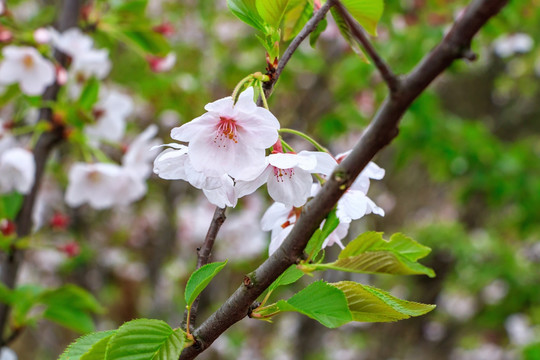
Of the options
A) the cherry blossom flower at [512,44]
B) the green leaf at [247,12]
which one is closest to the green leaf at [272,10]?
the green leaf at [247,12]

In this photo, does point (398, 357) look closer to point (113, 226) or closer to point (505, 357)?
point (505, 357)

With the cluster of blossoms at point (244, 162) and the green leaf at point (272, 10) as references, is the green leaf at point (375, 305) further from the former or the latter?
the green leaf at point (272, 10)

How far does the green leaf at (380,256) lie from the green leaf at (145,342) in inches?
5.9

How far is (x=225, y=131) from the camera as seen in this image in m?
0.55

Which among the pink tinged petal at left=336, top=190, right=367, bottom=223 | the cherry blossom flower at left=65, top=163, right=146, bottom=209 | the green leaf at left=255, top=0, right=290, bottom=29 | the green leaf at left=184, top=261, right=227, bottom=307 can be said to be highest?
the green leaf at left=255, top=0, right=290, bottom=29

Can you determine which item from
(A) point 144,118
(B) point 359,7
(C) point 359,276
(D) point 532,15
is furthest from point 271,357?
(B) point 359,7

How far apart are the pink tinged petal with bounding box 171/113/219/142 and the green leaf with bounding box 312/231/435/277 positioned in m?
0.20

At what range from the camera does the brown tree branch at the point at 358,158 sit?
0.35 metres

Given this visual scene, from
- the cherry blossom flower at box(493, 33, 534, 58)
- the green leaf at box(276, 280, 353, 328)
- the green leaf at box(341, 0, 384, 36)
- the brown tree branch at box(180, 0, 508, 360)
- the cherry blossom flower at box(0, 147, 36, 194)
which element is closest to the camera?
the brown tree branch at box(180, 0, 508, 360)

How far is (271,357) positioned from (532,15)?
3.55m

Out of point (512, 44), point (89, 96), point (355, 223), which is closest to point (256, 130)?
point (89, 96)

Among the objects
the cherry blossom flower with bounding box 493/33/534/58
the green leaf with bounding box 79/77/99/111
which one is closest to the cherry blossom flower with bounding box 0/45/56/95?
the green leaf with bounding box 79/77/99/111

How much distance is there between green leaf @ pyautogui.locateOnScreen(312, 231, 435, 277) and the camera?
43 centimetres

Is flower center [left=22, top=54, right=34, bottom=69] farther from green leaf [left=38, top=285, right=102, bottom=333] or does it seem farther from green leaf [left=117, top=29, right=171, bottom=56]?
green leaf [left=38, top=285, right=102, bottom=333]
